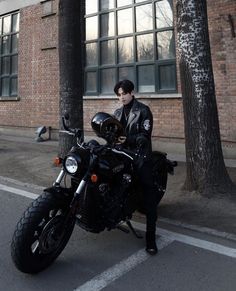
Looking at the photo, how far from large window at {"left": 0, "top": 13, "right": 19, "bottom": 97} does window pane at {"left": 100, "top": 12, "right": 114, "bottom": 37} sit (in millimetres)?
4104

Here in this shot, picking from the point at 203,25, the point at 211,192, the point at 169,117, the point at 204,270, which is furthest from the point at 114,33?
the point at 204,270

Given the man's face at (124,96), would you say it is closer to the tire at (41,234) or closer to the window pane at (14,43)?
the tire at (41,234)

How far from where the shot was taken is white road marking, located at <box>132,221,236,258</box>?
14.2 ft

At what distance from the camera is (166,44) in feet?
35.9

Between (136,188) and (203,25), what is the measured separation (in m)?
3.00

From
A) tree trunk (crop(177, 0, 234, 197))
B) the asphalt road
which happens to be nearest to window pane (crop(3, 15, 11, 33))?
tree trunk (crop(177, 0, 234, 197))

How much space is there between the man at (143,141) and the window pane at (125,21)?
25.2 ft

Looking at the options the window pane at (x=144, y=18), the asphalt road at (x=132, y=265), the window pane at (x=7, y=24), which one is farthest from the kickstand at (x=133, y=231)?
the window pane at (x=7, y=24)

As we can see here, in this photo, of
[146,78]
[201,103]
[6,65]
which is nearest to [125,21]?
[146,78]

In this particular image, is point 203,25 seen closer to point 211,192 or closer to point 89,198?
point 211,192

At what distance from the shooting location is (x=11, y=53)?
1537 centimetres

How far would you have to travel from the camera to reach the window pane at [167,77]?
10836 millimetres

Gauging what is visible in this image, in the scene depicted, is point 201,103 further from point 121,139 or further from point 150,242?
point 150,242

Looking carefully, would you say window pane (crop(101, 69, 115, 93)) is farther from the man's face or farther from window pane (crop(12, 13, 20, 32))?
the man's face
